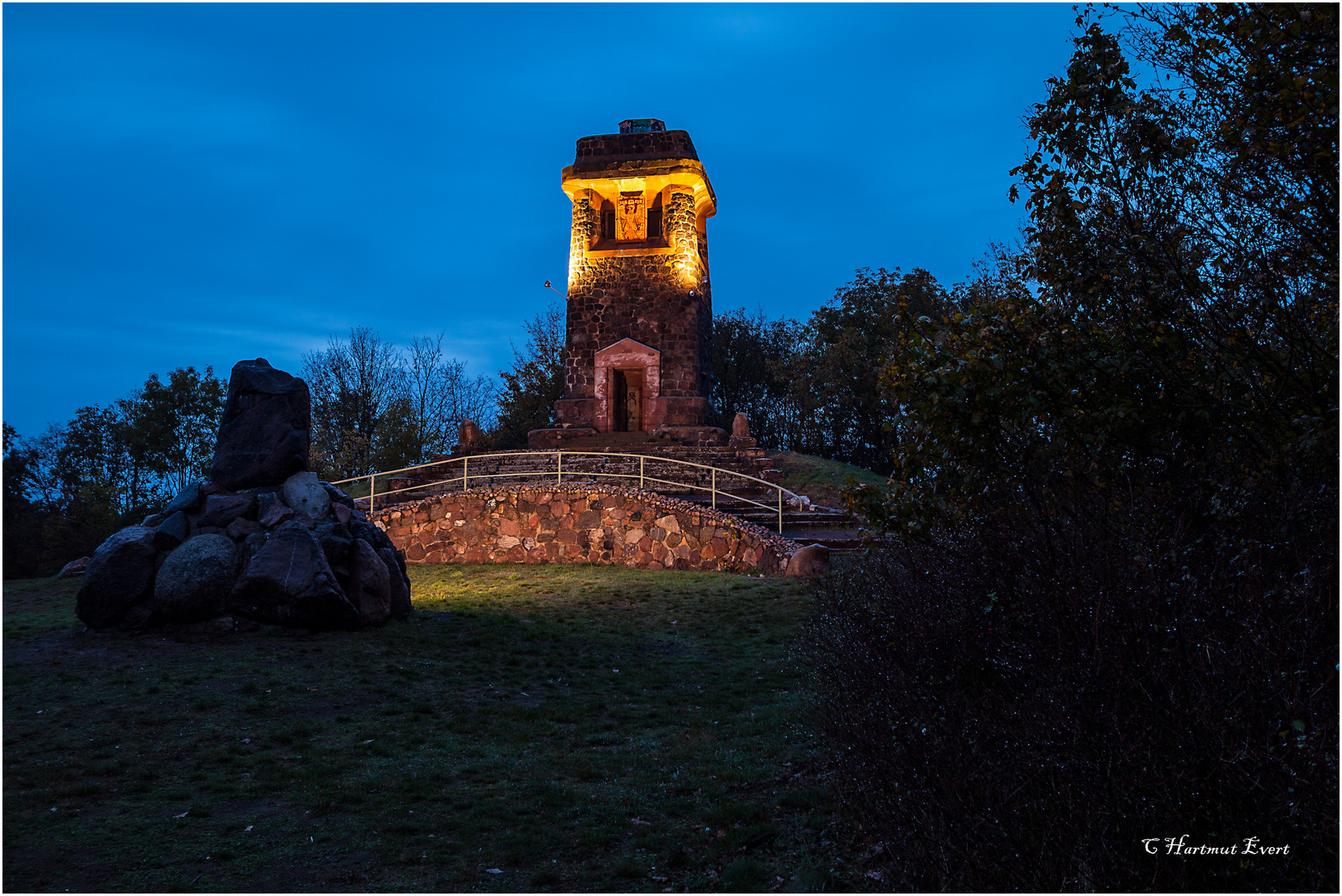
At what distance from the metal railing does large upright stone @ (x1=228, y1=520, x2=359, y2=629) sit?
7.61 metres

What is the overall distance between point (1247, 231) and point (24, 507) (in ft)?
106

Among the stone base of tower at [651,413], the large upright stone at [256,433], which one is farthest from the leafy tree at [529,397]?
the large upright stone at [256,433]

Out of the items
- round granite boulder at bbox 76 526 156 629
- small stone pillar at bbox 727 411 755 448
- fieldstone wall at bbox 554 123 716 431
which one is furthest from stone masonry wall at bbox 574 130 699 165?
round granite boulder at bbox 76 526 156 629

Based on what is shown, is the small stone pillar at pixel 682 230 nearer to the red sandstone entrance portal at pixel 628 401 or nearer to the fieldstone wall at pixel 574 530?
the red sandstone entrance portal at pixel 628 401

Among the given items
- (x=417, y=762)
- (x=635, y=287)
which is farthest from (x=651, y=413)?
(x=417, y=762)

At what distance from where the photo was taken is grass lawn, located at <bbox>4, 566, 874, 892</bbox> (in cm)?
430

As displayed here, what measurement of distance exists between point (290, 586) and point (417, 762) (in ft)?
13.5

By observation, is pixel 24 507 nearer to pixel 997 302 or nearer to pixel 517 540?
pixel 517 540

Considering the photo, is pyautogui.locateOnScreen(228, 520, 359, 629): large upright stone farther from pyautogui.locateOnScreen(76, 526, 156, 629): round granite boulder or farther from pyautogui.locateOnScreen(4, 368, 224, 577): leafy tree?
pyautogui.locateOnScreen(4, 368, 224, 577): leafy tree

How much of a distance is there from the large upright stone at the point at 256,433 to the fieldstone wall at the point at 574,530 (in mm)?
7105

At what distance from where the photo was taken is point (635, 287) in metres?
26.5

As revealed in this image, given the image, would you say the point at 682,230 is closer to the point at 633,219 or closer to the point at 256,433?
the point at 633,219

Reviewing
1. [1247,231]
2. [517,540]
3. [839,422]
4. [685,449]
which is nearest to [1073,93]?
[1247,231]

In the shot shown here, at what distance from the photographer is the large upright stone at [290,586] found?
9.21 meters
